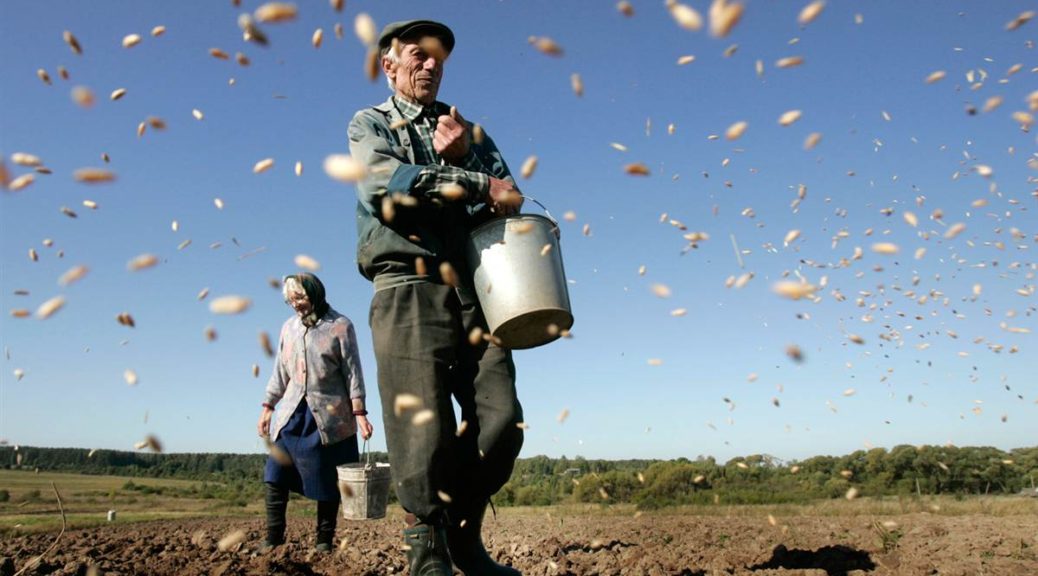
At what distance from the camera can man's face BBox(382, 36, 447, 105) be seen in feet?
9.94

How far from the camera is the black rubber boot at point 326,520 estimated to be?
204 inches

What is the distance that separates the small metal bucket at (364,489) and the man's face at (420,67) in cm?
310

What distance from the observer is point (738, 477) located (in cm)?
1264

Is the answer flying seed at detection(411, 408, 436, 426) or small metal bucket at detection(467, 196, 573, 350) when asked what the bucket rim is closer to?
small metal bucket at detection(467, 196, 573, 350)

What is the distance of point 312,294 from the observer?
18.0 ft

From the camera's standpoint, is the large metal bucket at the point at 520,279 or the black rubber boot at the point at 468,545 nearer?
the large metal bucket at the point at 520,279

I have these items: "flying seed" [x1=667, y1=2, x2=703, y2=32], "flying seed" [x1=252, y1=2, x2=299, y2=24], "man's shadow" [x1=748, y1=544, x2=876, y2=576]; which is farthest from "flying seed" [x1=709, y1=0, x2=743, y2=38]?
"man's shadow" [x1=748, y1=544, x2=876, y2=576]

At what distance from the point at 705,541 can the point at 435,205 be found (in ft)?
15.1

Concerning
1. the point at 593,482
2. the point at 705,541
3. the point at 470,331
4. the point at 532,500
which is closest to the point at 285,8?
the point at 470,331

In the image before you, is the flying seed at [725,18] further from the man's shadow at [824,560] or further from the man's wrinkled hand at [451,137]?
the man's shadow at [824,560]

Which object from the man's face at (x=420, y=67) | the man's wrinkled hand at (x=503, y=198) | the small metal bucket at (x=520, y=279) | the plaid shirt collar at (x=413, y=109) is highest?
the man's face at (x=420, y=67)

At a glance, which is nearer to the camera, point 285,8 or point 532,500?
point 285,8

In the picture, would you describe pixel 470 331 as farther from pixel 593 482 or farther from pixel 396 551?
pixel 593 482

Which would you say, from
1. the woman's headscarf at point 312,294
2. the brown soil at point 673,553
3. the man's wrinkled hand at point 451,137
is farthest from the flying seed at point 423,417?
the woman's headscarf at point 312,294
